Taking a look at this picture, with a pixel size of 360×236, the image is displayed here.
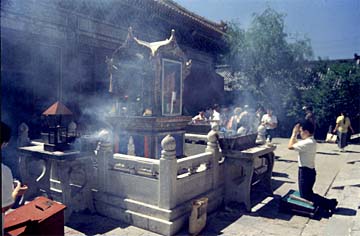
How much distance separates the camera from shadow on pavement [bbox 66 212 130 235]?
4133 mm

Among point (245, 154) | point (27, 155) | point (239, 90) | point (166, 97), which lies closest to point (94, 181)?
point (27, 155)

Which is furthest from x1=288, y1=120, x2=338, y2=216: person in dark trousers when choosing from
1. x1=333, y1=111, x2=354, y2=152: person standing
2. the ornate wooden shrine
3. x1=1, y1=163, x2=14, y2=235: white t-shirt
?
x1=333, y1=111, x2=354, y2=152: person standing

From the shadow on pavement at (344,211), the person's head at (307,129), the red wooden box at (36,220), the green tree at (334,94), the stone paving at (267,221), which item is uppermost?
the green tree at (334,94)

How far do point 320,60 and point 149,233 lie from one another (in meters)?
14.6

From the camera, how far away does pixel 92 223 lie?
4.37 meters

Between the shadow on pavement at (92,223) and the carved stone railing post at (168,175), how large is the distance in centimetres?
78

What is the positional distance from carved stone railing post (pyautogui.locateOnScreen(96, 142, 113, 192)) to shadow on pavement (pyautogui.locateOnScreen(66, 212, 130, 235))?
453 millimetres

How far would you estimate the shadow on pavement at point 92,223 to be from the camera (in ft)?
13.6

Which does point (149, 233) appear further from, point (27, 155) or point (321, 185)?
point (321, 185)

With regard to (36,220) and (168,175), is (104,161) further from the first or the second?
(36,220)

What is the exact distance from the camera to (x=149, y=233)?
405 cm

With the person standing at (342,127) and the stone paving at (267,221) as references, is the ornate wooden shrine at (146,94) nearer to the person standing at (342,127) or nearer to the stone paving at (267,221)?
the stone paving at (267,221)

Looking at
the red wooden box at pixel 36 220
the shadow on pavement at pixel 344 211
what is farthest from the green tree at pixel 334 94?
the red wooden box at pixel 36 220

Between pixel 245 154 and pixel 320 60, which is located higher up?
pixel 320 60
